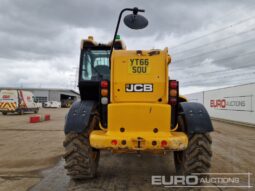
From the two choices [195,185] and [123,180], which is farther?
[123,180]

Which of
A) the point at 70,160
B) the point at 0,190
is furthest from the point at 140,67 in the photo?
the point at 0,190

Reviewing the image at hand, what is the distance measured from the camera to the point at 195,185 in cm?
518

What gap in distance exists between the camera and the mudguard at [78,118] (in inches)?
202

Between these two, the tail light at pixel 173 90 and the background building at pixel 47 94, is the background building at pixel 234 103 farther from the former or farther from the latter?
the background building at pixel 47 94

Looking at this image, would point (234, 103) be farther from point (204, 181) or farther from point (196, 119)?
point (196, 119)

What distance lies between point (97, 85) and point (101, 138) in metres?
1.85

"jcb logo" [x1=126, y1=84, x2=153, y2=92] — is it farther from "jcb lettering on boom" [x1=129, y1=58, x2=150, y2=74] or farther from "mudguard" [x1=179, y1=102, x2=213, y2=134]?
"mudguard" [x1=179, y1=102, x2=213, y2=134]

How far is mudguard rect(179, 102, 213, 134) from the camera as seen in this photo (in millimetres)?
5133

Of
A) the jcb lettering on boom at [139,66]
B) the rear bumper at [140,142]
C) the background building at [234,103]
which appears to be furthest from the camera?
the background building at [234,103]

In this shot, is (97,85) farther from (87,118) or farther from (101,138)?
(101,138)

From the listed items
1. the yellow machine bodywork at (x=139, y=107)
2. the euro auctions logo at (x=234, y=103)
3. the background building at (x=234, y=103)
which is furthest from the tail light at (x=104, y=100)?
the euro auctions logo at (x=234, y=103)

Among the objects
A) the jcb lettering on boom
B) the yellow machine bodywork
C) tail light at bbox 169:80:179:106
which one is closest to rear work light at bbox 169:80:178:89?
tail light at bbox 169:80:179:106

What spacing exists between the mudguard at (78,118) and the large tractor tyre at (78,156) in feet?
0.49

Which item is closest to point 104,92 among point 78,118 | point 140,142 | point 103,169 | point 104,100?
point 104,100
